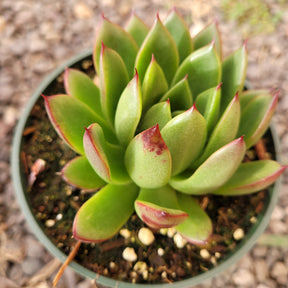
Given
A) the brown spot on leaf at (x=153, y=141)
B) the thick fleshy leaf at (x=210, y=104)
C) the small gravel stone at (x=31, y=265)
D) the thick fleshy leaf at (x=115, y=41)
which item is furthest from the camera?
the small gravel stone at (x=31, y=265)

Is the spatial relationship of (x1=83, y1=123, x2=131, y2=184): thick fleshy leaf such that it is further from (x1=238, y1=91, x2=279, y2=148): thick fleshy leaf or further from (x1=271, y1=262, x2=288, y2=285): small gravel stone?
(x1=271, y1=262, x2=288, y2=285): small gravel stone

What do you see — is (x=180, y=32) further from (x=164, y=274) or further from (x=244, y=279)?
(x=244, y=279)

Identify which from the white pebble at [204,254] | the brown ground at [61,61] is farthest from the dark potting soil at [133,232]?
the brown ground at [61,61]

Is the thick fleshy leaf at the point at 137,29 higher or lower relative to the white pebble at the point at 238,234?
higher

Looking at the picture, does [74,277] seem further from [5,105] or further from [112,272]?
[5,105]

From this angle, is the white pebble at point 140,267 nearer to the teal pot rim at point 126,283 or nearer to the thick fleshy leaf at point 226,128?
the teal pot rim at point 126,283

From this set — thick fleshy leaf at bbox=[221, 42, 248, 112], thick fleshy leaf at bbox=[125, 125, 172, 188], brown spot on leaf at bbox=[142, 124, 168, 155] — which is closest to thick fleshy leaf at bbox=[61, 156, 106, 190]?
thick fleshy leaf at bbox=[125, 125, 172, 188]

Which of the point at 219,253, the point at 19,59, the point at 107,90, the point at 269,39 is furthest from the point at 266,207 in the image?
the point at 19,59
